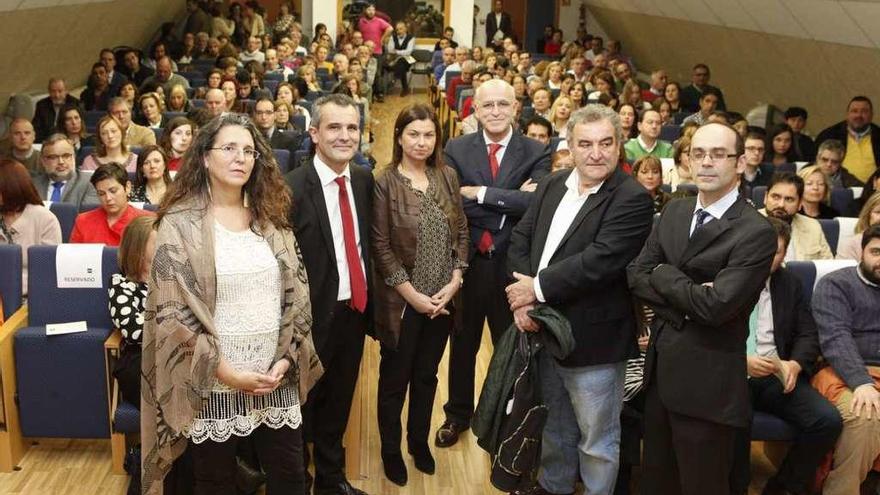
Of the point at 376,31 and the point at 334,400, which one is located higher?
the point at 376,31

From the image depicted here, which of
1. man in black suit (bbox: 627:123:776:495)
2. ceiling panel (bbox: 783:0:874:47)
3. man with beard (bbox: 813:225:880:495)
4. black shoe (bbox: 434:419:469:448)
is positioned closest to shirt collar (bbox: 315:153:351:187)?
man in black suit (bbox: 627:123:776:495)

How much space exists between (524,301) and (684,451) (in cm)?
71

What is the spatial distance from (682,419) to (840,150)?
391 cm

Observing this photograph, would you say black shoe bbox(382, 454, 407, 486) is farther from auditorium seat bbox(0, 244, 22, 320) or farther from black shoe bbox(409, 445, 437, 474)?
auditorium seat bbox(0, 244, 22, 320)

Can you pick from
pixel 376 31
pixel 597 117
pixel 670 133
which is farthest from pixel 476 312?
pixel 376 31

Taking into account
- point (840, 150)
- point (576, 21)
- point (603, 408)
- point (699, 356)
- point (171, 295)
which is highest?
point (576, 21)

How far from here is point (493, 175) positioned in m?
3.94

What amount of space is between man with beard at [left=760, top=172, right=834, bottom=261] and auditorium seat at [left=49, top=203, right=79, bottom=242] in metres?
3.45

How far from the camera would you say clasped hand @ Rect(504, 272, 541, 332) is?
3211mm

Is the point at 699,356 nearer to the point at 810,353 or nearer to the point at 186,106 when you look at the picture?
the point at 810,353

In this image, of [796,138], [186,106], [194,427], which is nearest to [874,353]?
[194,427]

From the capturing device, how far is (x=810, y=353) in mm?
3668

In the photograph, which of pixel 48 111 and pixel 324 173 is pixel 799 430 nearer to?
pixel 324 173

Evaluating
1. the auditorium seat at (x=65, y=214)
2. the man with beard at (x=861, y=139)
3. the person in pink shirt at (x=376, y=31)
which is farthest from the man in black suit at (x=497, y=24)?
the auditorium seat at (x=65, y=214)
